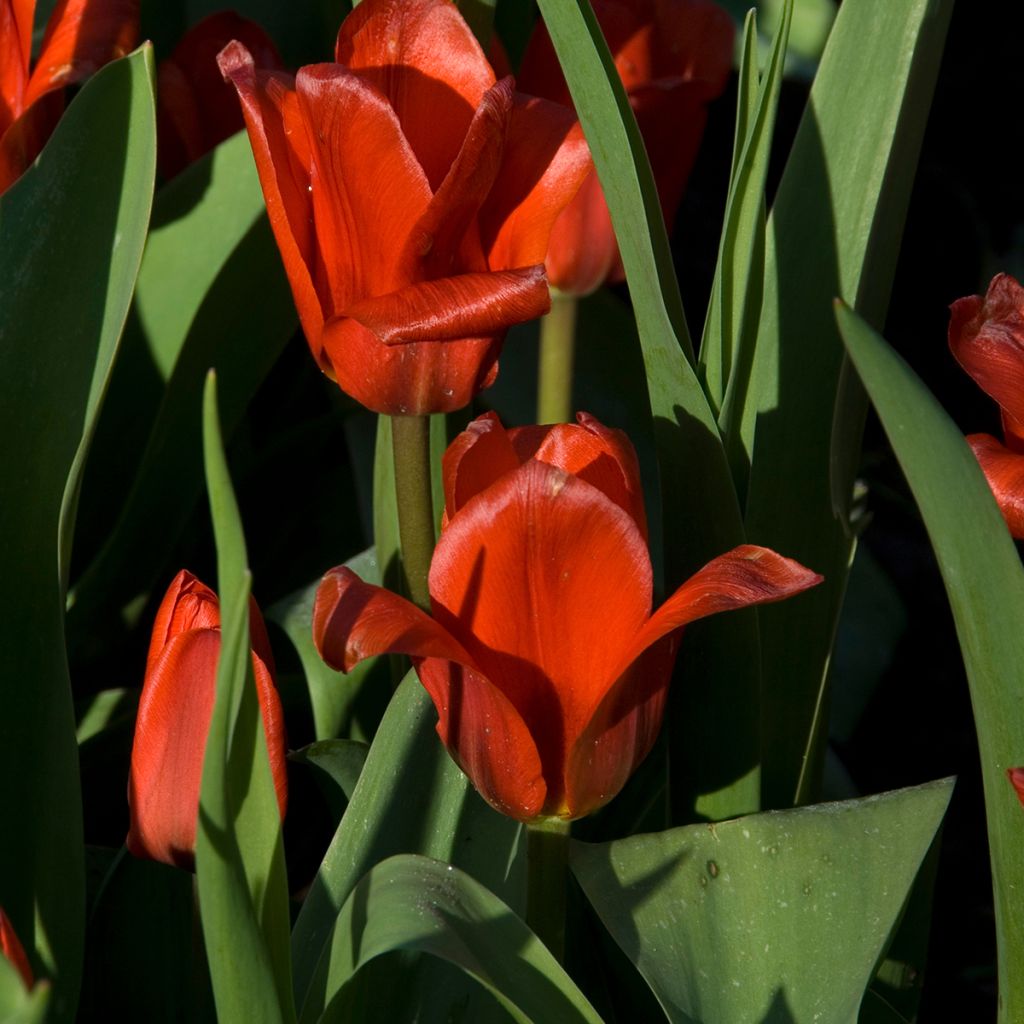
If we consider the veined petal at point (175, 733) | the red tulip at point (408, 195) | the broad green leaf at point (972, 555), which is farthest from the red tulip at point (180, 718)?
the broad green leaf at point (972, 555)

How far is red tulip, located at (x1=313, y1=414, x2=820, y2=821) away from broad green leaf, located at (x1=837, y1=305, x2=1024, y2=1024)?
0.04m

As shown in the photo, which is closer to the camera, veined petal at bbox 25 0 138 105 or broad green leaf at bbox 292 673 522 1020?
broad green leaf at bbox 292 673 522 1020

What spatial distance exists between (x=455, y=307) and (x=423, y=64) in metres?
0.12

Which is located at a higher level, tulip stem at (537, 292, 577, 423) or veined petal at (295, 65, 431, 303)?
veined petal at (295, 65, 431, 303)

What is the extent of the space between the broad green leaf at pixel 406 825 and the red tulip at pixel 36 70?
289mm

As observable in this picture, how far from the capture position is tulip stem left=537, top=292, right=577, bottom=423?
832 millimetres

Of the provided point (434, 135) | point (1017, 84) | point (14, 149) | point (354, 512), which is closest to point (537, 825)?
point (434, 135)

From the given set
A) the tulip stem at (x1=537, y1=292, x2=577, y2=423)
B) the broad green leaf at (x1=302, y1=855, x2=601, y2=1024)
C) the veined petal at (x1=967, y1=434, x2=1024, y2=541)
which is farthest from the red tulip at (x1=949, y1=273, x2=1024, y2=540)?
the tulip stem at (x1=537, y1=292, x2=577, y2=423)

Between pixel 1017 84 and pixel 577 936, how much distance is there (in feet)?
5.38

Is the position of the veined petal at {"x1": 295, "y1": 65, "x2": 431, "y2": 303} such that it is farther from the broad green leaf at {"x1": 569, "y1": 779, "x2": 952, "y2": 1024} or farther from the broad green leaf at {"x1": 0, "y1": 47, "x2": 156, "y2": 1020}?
the broad green leaf at {"x1": 569, "y1": 779, "x2": 952, "y2": 1024}

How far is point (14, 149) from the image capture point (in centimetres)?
65

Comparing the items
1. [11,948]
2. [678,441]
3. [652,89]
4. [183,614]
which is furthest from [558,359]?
[11,948]

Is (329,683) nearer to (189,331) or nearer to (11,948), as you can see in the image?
(189,331)

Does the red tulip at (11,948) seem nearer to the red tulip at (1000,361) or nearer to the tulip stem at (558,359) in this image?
the red tulip at (1000,361)
